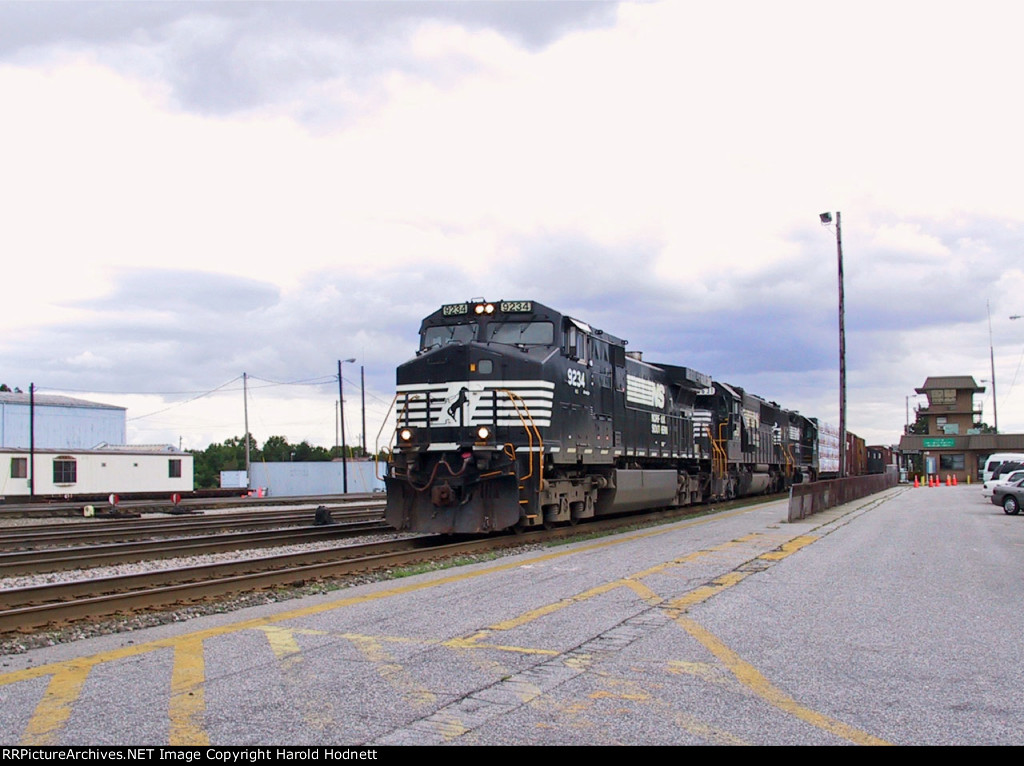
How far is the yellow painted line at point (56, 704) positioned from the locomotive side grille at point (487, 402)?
30.0 ft

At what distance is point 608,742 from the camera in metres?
4.39

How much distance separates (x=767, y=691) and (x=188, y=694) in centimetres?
351

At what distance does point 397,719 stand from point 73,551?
11120 mm

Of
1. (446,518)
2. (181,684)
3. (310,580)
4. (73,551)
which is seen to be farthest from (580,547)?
(181,684)

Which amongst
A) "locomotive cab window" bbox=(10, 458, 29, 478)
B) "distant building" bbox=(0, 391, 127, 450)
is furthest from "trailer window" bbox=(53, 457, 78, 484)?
"distant building" bbox=(0, 391, 127, 450)

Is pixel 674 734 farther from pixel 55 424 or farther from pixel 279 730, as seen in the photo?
pixel 55 424

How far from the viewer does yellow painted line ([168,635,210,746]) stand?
14.8 feet

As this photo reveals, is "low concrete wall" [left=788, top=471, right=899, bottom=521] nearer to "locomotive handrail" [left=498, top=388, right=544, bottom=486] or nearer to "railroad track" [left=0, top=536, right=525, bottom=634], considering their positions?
"locomotive handrail" [left=498, top=388, right=544, bottom=486]

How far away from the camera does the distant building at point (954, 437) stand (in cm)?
6456

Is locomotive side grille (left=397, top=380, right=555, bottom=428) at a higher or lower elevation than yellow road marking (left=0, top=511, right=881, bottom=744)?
higher

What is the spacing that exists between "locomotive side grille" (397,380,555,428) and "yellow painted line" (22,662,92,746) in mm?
9142

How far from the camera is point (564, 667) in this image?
5898 millimetres

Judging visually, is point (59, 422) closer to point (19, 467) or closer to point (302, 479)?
point (302, 479)

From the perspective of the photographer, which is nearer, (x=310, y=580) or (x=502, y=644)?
(x=502, y=644)
